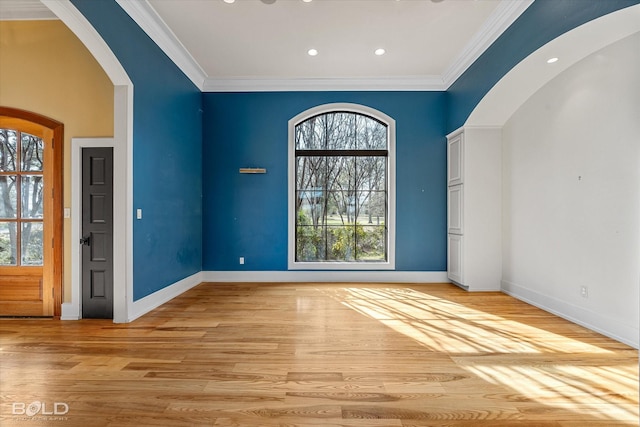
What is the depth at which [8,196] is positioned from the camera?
11.3ft

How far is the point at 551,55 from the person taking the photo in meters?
3.19

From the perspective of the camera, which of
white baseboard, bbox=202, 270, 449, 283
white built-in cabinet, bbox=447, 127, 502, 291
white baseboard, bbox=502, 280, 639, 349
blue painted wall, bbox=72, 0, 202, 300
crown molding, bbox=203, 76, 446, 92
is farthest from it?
white baseboard, bbox=202, 270, 449, 283

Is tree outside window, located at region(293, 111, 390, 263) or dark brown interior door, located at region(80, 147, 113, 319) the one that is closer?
dark brown interior door, located at region(80, 147, 113, 319)

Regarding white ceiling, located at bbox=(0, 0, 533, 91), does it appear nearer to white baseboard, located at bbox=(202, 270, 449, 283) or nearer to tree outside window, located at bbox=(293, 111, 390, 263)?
tree outside window, located at bbox=(293, 111, 390, 263)

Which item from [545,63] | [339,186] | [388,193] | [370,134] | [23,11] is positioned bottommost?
[388,193]

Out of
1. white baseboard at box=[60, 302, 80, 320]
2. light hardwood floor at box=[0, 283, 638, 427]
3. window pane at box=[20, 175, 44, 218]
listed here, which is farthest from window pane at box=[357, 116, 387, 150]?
white baseboard at box=[60, 302, 80, 320]

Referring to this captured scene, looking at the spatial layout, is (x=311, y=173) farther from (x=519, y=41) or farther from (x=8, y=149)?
(x=8, y=149)

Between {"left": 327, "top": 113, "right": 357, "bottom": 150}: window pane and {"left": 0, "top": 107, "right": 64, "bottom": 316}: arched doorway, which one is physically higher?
{"left": 327, "top": 113, "right": 357, "bottom": 150}: window pane

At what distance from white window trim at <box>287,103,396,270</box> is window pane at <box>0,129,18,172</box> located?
3385 mm

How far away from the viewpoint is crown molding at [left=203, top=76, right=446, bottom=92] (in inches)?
205

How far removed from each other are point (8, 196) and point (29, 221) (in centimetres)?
36

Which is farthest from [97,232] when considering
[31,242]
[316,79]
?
[316,79]

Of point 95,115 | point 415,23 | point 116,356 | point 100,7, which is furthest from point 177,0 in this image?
point 116,356

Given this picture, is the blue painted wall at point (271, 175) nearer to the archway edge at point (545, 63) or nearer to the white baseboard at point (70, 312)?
the archway edge at point (545, 63)
